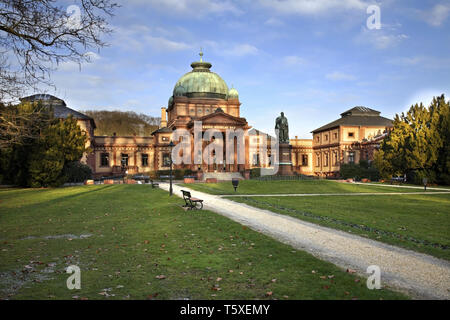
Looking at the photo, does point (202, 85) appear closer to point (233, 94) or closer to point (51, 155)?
point (233, 94)

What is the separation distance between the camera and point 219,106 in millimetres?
63312

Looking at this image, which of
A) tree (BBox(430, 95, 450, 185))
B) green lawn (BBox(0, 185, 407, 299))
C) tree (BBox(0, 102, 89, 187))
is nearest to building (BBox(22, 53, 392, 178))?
tree (BBox(430, 95, 450, 185))

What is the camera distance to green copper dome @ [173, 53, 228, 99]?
2512 inches

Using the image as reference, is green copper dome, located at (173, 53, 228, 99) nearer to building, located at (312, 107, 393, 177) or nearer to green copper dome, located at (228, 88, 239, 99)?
green copper dome, located at (228, 88, 239, 99)

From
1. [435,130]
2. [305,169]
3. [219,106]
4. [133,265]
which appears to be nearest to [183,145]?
[219,106]

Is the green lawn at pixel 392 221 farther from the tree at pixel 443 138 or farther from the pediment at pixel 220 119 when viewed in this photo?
the pediment at pixel 220 119

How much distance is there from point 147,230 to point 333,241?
20.1 ft

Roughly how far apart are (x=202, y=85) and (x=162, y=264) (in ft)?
195

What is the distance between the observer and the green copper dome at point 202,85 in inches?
2512

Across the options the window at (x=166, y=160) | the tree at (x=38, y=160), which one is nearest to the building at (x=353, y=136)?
the window at (x=166, y=160)

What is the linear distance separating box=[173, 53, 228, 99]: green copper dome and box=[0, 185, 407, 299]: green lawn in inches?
2091

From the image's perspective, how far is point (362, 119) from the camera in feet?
201

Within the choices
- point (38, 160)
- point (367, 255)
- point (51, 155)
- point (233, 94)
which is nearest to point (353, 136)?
point (233, 94)
